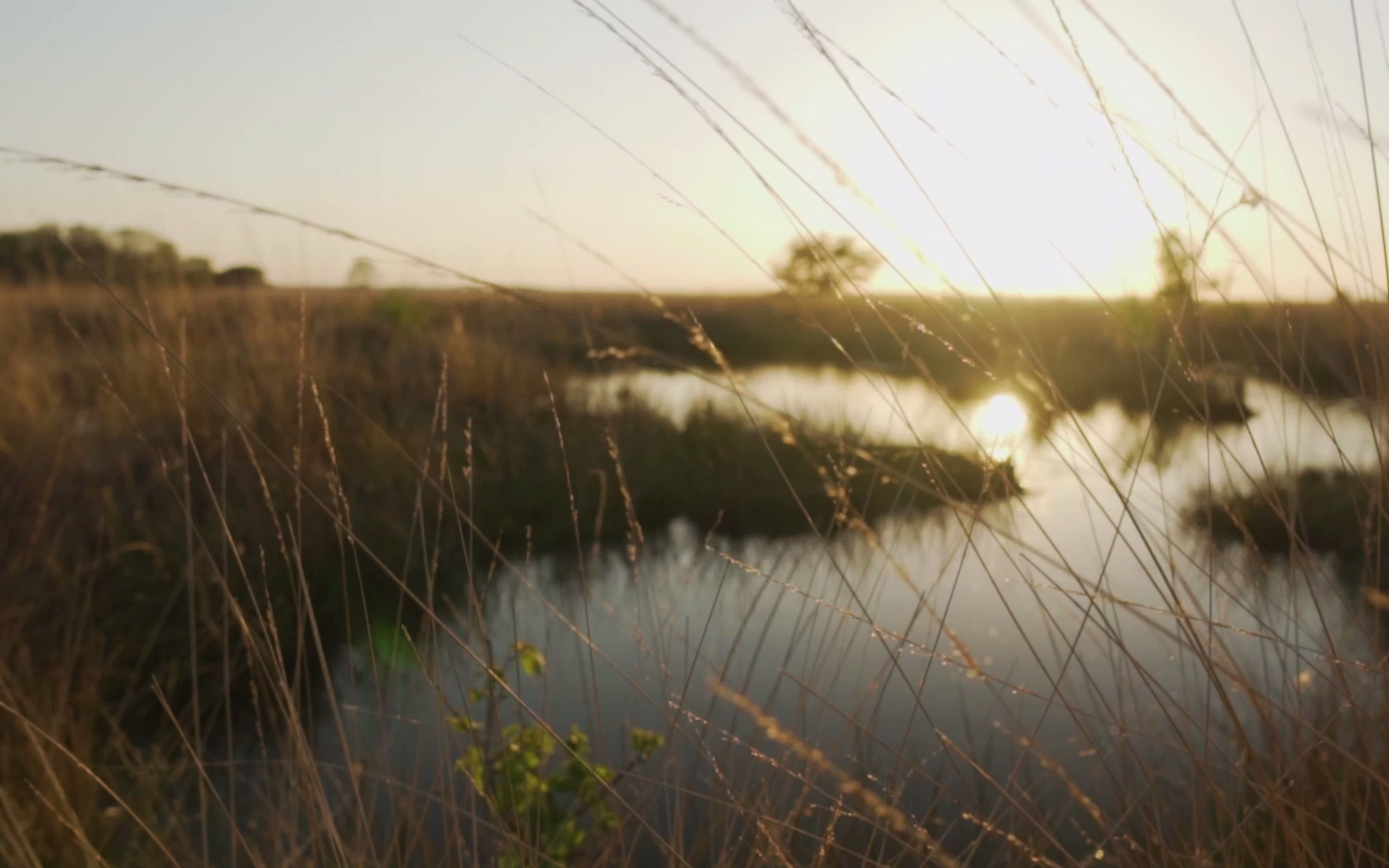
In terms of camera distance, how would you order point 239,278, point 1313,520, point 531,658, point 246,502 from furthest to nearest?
point 239,278 → point 1313,520 → point 246,502 → point 531,658

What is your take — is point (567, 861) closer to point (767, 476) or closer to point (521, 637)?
point (521, 637)

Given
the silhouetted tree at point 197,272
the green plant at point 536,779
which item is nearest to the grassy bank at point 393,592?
the green plant at point 536,779

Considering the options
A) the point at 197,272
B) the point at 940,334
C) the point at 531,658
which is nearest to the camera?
the point at 940,334

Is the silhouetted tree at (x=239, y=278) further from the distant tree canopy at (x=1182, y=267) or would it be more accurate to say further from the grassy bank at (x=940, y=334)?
the distant tree canopy at (x=1182, y=267)

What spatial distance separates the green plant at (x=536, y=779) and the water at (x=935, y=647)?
0.06 m

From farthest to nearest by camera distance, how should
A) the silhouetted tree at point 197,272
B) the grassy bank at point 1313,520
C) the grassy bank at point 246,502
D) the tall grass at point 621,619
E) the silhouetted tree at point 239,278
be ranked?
the silhouetted tree at point 197,272 → the silhouetted tree at point 239,278 → the grassy bank at point 1313,520 → the grassy bank at point 246,502 → the tall grass at point 621,619

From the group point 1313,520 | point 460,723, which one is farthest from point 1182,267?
point 1313,520

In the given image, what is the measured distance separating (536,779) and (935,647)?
28.3 inches

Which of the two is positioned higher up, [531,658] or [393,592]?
[531,658]

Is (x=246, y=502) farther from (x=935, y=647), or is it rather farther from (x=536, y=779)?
(x=935, y=647)

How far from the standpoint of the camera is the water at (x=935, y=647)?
107 cm

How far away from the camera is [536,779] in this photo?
154 cm

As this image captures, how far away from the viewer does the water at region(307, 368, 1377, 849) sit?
1.07 metres

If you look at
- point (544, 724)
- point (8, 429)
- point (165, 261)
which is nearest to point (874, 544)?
point (544, 724)
